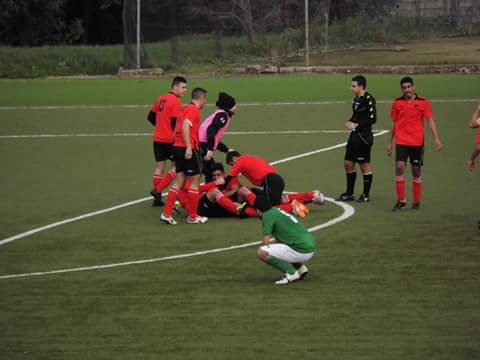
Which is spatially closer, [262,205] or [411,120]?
[262,205]

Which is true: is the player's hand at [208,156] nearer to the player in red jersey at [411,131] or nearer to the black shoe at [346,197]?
the black shoe at [346,197]

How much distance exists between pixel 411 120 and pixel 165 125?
399 centimetres

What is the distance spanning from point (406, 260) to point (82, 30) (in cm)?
5787

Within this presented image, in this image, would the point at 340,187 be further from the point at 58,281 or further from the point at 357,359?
the point at 357,359

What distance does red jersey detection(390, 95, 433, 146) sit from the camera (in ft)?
56.6

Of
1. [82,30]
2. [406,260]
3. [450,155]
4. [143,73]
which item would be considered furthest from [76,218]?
[82,30]

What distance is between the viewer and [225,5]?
45.9 meters

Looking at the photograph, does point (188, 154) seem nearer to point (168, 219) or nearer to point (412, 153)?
point (168, 219)

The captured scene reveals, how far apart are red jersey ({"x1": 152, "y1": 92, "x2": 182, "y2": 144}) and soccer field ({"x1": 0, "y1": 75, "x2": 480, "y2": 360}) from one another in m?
1.26

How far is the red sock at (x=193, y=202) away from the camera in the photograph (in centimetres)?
1670

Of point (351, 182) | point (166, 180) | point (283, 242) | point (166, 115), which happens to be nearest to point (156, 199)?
point (166, 180)

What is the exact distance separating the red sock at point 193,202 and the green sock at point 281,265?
4.02 meters

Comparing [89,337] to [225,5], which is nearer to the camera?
[89,337]

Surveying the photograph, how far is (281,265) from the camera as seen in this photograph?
506 inches
